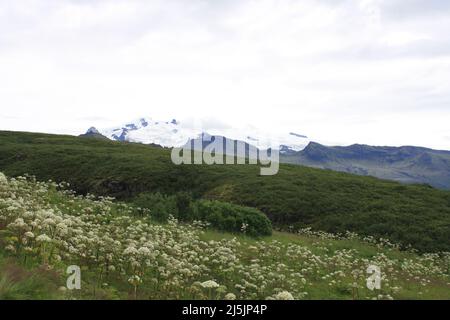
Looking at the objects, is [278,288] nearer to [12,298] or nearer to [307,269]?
[307,269]

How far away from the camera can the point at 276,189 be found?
49.6m

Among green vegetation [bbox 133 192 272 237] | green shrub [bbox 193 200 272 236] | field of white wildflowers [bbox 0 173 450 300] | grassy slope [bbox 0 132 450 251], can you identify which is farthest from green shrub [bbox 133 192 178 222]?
grassy slope [bbox 0 132 450 251]

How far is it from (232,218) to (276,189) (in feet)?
69.2

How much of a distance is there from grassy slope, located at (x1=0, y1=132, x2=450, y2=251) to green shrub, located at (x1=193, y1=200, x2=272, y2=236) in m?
10.3

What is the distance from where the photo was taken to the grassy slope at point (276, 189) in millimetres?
38219

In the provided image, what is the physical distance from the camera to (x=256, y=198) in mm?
46281

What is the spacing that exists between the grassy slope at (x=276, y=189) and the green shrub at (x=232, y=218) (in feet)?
33.7

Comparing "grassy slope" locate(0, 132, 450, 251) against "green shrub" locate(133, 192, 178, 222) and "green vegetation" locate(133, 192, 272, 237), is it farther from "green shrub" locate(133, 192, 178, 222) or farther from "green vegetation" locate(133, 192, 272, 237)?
"green shrub" locate(133, 192, 178, 222)

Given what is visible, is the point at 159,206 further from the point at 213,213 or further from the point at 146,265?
the point at 146,265

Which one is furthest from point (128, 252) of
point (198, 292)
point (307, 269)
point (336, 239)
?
point (336, 239)

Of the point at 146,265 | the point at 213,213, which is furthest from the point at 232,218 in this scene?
the point at 146,265

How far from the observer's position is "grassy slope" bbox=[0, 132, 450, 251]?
3822 centimetres

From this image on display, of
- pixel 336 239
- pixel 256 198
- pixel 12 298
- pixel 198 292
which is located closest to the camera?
pixel 12 298
